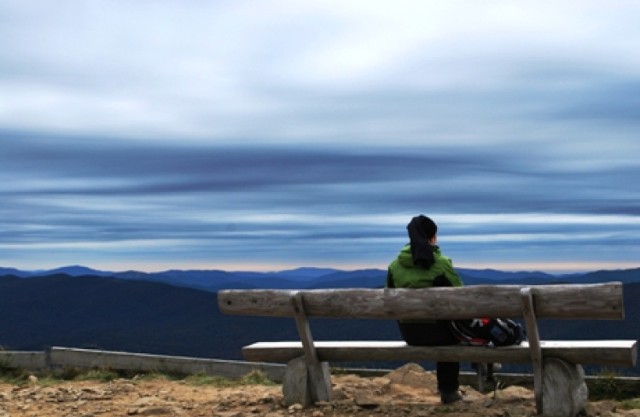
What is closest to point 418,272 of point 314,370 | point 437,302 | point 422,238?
point 422,238

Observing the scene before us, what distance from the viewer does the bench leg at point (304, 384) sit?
30.1 feet

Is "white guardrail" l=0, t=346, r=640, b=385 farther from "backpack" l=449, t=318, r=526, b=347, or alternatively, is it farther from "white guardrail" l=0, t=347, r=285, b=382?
"backpack" l=449, t=318, r=526, b=347

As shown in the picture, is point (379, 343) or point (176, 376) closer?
point (379, 343)

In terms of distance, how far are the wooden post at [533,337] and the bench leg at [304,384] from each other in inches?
82.8

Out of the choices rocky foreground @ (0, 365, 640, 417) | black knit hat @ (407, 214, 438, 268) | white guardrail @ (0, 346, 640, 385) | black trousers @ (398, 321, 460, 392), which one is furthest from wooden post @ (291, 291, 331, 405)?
white guardrail @ (0, 346, 640, 385)

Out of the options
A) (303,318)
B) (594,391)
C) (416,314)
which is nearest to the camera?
(416,314)

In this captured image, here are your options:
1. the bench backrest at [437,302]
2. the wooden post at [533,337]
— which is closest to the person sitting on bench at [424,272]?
the bench backrest at [437,302]

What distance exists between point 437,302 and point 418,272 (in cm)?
51

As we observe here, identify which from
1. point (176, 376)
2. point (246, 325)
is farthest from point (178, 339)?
point (176, 376)

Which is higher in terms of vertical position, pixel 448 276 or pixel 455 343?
pixel 448 276

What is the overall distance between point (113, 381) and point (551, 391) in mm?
6186

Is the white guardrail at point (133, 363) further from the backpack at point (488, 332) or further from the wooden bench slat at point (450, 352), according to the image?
the backpack at point (488, 332)

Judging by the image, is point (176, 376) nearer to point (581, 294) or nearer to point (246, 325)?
point (581, 294)

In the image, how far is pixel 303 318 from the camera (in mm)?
9031
